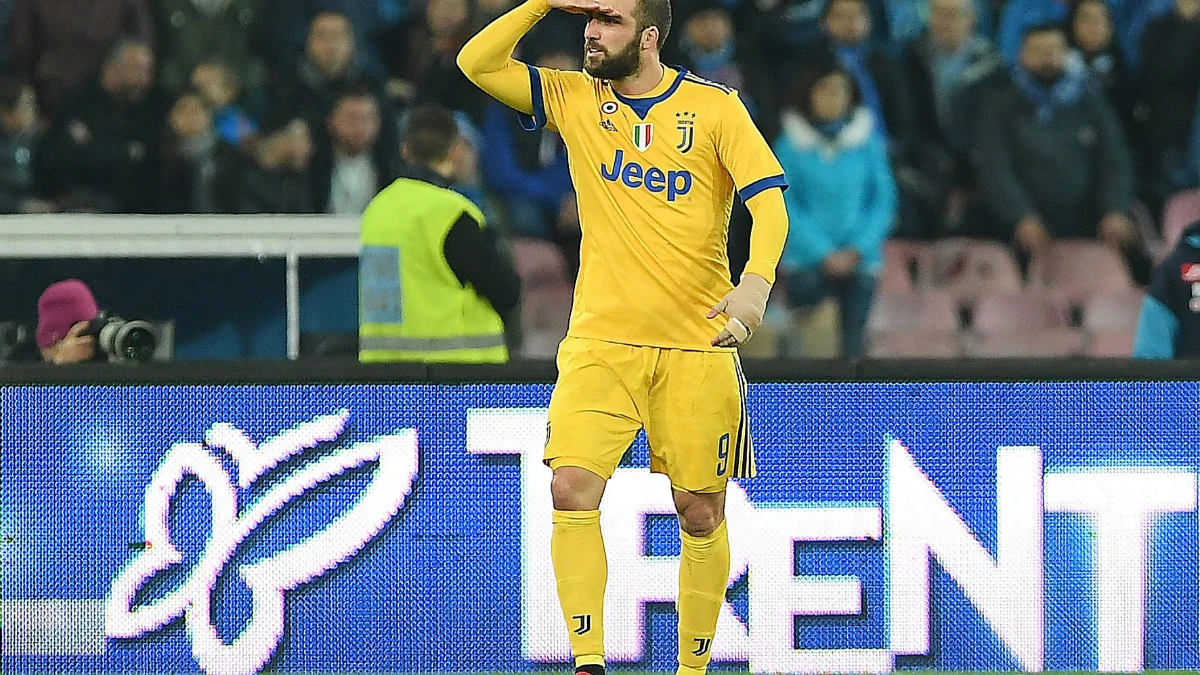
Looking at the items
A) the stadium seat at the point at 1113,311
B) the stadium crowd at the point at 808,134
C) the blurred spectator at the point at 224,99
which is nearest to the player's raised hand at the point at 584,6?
the stadium crowd at the point at 808,134

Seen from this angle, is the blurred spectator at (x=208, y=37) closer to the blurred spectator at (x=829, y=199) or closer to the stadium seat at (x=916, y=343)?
the blurred spectator at (x=829, y=199)

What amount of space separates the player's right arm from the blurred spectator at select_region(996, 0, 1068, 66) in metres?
5.71

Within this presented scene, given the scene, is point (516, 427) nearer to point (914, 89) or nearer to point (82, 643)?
point (82, 643)

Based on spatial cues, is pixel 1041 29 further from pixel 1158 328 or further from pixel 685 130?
pixel 685 130

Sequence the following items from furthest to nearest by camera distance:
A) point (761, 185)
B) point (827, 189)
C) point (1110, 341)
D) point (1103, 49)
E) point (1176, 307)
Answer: point (1103, 49) < point (1110, 341) < point (827, 189) < point (1176, 307) < point (761, 185)

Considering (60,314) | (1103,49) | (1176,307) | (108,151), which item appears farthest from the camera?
(1103,49)

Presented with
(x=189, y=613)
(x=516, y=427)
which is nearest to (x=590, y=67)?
(x=516, y=427)

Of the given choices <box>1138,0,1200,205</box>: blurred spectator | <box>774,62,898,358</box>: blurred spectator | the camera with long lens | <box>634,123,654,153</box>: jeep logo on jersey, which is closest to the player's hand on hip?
<box>634,123,654,153</box>: jeep logo on jersey

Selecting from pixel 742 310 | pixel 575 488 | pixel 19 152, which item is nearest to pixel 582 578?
pixel 575 488

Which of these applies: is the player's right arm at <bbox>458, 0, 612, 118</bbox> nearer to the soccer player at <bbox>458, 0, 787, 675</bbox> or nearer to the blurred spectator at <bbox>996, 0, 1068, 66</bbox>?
the soccer player at <bbox>458, 0, 787, 675</bbox>

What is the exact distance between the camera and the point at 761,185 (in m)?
4.95

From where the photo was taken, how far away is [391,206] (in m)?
6.52

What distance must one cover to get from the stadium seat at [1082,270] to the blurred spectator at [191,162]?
13.7 feet

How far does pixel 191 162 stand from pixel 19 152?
2.66 feet
